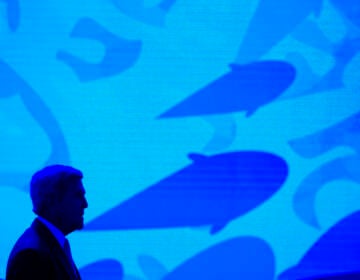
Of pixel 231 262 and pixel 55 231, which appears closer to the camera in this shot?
pixel 55 231

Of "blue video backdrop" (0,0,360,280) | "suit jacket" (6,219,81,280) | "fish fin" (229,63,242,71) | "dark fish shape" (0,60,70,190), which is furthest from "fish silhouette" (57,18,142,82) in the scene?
"suit jacket" (6,219,81,280)

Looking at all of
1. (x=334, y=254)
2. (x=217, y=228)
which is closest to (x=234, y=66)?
(x=217, y=228)

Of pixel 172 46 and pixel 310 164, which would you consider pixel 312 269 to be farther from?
pixel 172 46

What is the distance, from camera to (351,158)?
3059mm

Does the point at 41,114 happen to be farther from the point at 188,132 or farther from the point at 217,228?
the point at 217,228

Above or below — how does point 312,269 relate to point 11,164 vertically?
below

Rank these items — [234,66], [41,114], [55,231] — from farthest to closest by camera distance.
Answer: [234,66], [41,114], [55,231]

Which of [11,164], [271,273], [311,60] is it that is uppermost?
[311,60]

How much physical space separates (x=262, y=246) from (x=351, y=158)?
743 mm

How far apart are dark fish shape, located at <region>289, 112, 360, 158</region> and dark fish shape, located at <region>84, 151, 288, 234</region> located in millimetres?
145

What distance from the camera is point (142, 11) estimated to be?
117 inches

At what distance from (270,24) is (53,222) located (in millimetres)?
1961

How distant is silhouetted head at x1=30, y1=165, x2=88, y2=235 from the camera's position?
1.61 meters

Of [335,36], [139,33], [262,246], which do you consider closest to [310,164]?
[262,246]
